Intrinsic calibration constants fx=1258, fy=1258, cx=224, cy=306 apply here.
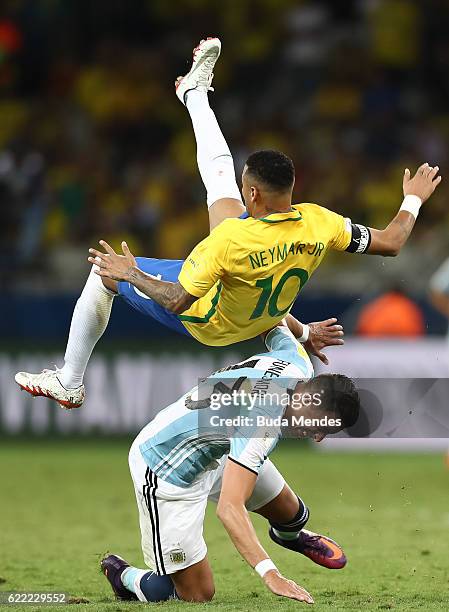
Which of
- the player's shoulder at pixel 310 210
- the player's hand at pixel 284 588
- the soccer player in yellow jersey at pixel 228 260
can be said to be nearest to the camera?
the player's hand at pixel 284 588

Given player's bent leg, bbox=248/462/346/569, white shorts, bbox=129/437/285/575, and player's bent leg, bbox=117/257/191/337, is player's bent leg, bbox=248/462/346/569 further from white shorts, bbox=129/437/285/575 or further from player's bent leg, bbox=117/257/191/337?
player's bent leg, bbox=117/257/191/337

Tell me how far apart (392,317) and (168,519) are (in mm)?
8234

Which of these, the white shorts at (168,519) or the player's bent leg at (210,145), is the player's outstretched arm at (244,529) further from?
the player's bent leg at (210,145)

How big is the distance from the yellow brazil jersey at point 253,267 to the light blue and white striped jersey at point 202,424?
31 centimetres

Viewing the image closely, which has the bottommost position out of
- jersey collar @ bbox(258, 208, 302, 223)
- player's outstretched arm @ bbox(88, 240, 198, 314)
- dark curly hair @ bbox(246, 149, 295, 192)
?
player's outstretched arm @ bbox(88, 240, 198, 314)

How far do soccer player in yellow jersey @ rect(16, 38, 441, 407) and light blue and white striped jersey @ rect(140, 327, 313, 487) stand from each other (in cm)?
38

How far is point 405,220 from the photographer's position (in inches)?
273

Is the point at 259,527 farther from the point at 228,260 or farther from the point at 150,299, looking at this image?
the point at 228,260

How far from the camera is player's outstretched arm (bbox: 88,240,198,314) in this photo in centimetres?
636

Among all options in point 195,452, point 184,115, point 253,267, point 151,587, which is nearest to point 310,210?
point 253,267

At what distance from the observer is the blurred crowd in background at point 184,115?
629 inches

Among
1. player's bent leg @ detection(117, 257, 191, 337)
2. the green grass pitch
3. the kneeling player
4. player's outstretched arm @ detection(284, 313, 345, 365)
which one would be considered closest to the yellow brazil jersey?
player's bent leg @ detection(117, 257, 191, 337)

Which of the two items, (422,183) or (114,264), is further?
(422,183)

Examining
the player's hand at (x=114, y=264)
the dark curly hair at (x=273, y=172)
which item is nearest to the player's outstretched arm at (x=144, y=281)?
the player's hand at (x=114, y=264)
